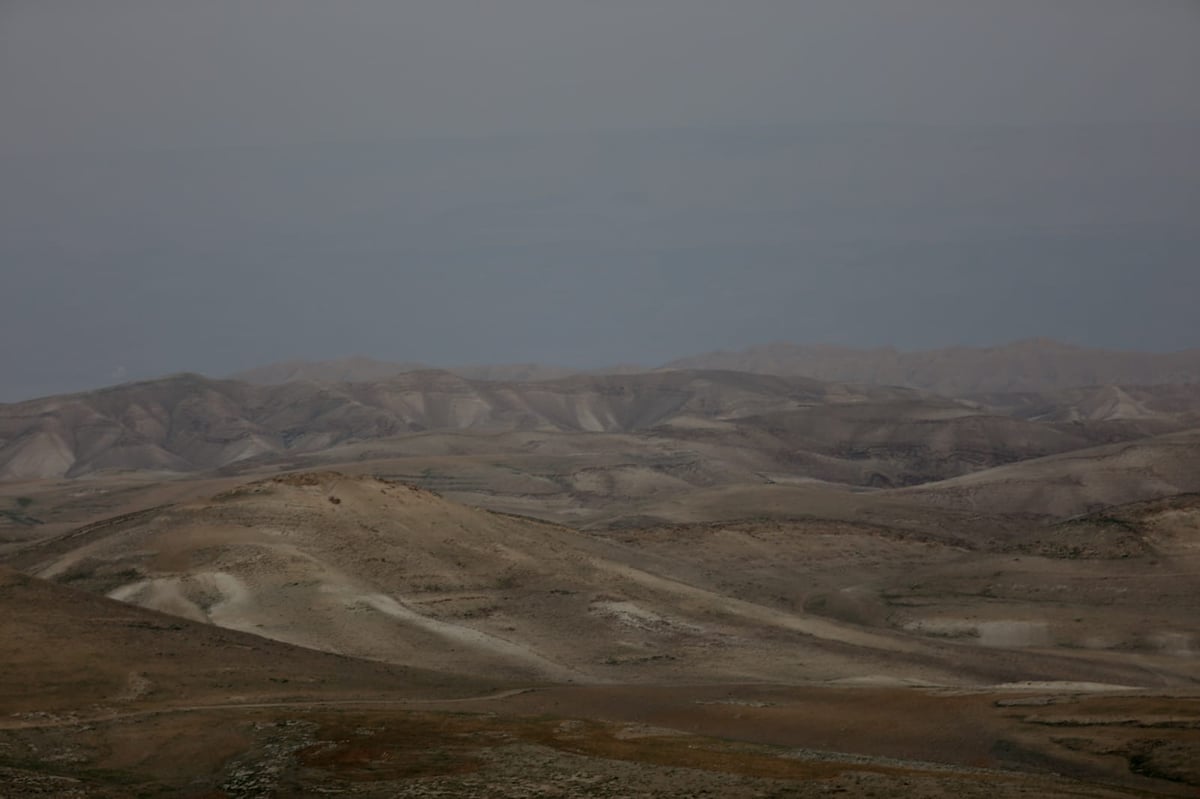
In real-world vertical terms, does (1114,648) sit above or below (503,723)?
below

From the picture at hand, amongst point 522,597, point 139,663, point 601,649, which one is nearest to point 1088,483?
point 522,597

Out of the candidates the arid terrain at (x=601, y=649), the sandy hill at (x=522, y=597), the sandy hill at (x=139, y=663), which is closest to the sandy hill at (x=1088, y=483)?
the arid terrain at (x=601, y=649)

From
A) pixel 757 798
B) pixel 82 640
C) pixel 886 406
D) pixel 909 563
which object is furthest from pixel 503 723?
pixel 886 406

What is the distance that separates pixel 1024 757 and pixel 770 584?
44724 millimetres

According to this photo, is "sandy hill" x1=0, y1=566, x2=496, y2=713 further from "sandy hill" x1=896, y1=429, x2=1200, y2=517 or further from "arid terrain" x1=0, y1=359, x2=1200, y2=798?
"sandy hill" x1=896, y1=429, x2=1200, y2=517

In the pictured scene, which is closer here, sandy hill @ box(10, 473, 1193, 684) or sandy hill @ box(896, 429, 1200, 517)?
sandy hill @ box(10, 473, 1193, 684)

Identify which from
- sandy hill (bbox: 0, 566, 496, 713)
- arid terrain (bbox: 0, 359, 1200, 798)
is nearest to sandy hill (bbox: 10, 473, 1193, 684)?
arid terrain (bbox: 0, 359, 1200, 798)

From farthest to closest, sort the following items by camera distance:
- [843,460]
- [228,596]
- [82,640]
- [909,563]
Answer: [843,460] < [909,563] < [228,596] < [82,640]

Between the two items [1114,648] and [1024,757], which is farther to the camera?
[1114,648]

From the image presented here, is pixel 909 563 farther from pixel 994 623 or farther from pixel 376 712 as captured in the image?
pixel 376 712

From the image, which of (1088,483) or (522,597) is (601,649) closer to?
(522,597)

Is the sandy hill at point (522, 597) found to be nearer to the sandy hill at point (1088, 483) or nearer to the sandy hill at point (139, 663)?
the sandy hill at point (139, 663)

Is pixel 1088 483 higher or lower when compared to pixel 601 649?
higher

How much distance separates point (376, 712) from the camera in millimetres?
33906
